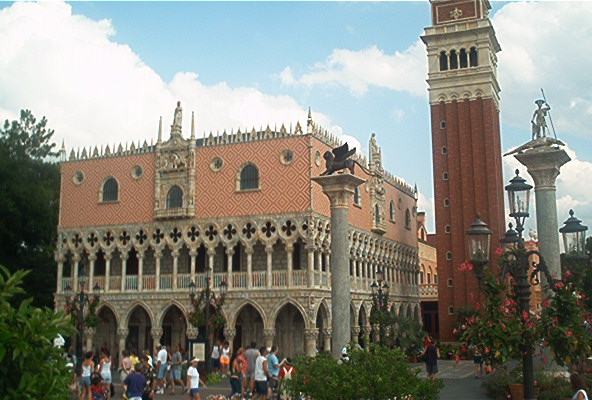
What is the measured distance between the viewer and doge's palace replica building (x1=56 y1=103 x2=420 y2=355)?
95.1 ft

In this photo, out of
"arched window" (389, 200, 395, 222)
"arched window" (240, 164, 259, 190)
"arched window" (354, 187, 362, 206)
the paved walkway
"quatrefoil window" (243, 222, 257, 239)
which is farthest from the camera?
"arched window" (389, 200, 395, 222)

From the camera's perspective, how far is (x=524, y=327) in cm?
960

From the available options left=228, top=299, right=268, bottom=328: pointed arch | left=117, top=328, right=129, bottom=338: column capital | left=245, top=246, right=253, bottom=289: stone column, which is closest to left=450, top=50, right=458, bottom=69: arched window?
left=245, top=246, right=253, bottom=289: stone column

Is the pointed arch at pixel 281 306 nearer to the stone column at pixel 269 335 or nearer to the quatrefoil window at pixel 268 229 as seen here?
the stone column at pixel 269 335

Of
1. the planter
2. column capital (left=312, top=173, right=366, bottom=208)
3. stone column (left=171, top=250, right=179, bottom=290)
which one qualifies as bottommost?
the planter

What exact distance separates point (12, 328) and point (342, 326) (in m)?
11.2

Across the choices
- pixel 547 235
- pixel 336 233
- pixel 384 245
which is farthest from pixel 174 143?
pixel 547 235

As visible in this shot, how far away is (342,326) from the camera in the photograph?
15781 mm

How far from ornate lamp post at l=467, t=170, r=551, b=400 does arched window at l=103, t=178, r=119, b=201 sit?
79.7ft

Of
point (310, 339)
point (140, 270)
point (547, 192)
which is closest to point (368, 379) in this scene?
point (547, 192)

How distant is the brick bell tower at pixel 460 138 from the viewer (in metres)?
40.3

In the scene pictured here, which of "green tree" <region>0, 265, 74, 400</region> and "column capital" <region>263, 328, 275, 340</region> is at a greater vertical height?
"green tree" <region>0, 265, 74, 400</region>

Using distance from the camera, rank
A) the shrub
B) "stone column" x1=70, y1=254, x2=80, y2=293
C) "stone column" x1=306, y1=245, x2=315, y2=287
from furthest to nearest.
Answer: "stone column" x1=70, y1=254, x2=80, y2=293 < "stone column" x1=306, y1=245, x2=315, y2=287 < the shrub

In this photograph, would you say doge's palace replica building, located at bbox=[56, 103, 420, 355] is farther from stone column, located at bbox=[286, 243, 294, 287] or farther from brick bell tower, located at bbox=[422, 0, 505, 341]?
brick bell tower, located at bbox=[422, 0, 505, 341]
